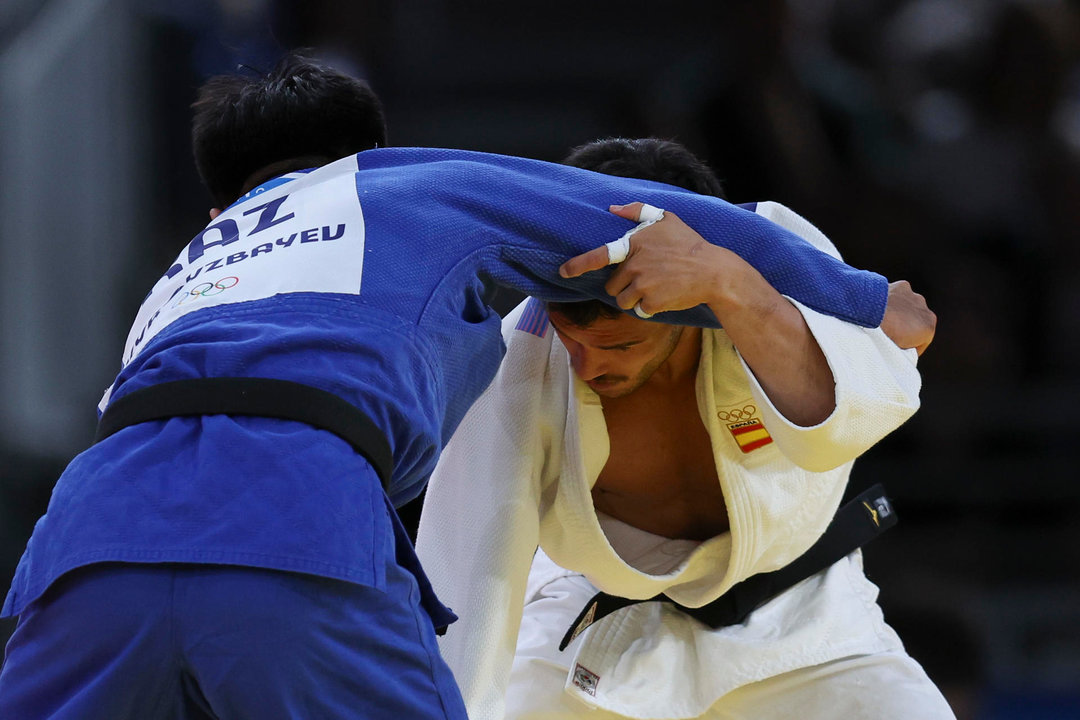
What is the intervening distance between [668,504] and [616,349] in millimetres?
412

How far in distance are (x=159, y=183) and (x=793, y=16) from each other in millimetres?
2621

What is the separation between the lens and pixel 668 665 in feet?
8.12

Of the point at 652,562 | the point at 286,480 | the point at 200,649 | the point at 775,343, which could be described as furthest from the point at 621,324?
the point at 200,649

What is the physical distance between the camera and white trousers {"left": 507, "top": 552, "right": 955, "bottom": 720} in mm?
2361

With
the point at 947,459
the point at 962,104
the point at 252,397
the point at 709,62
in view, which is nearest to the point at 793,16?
the point at 709,62

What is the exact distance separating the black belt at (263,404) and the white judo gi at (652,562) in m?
0.73

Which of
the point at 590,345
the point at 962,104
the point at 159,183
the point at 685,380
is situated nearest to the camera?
the point at 590,345

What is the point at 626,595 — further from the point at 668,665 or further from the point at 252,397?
the point at 252,397

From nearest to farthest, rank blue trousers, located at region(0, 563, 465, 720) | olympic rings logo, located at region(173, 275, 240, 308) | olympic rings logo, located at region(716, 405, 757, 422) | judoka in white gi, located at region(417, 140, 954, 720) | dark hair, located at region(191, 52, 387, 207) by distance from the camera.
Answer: blue trousers, located at region(0, 563, 465, 720)
olympic rings logo, located at region(173, 275, 240, 308)
judoka in white gi, located at region(417, 140, 954, 720)
dark hair, located at region(191, 52, 387, 207)
olympic rings logo, located at region(716, 405, 757, 422)

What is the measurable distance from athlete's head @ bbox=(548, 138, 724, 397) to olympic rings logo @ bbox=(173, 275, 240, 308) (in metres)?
0.71

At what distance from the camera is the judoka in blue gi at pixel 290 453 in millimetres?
1328

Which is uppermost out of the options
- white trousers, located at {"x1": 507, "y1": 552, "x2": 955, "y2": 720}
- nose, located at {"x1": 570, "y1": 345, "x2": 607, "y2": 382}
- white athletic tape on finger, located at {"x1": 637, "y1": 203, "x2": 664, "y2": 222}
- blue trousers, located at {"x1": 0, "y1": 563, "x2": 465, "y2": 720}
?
white athletic tape on finger, located at {"x1": 637, "y1": 203, "x2": 664, "y2": 222}

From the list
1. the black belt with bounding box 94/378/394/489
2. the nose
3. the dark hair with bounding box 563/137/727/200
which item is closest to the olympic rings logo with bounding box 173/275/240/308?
the black belt with bounding box 94/378/394/489

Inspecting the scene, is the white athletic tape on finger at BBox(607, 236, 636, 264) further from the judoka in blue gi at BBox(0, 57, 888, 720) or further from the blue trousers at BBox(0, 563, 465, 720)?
the blue trousers at BBox(0, 563, 465, 720)
